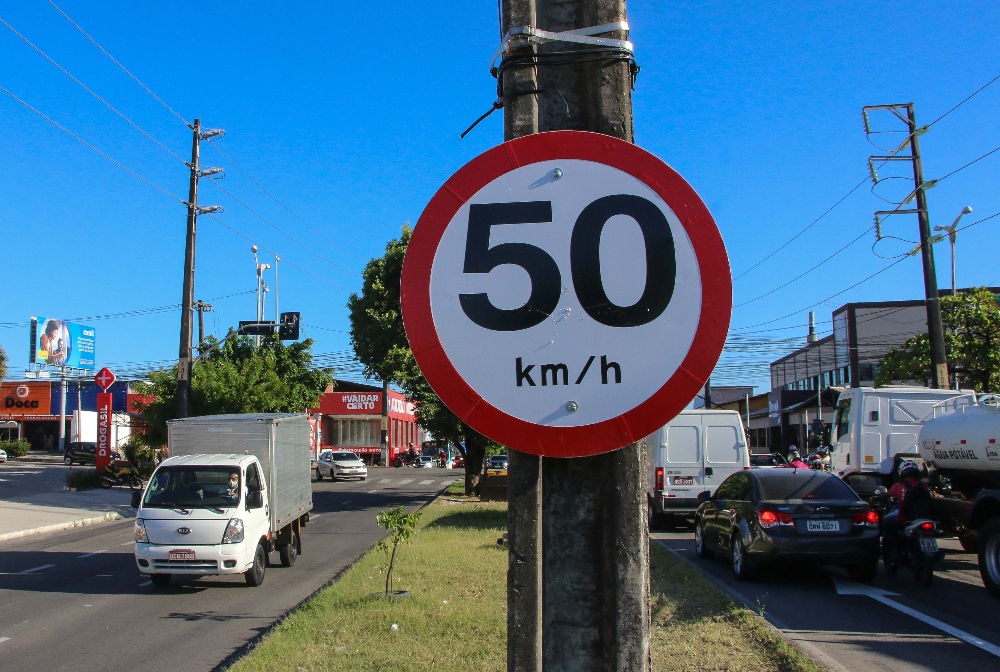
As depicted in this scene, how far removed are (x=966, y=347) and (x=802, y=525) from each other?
12325mm

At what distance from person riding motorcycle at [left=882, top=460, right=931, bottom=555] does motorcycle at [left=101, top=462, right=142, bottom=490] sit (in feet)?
99.7

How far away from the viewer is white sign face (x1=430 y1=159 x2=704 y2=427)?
7.23 feet

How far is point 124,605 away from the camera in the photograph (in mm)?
11805

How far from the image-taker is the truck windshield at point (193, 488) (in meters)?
13.3

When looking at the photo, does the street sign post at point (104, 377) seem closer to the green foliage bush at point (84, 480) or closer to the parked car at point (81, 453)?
the green foliage bush at point (84, 480)

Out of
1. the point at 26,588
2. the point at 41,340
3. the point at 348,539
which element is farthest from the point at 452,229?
the point at 41,340

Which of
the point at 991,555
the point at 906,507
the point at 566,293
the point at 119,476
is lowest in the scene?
the point at 119,476

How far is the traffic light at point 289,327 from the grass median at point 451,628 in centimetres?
2029

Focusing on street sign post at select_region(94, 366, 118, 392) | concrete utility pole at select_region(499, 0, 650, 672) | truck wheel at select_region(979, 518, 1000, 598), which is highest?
street sign post at select_region(94, 366, 118, 392)

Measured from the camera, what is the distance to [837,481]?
1312cm

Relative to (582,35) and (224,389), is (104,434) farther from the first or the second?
(582,35)

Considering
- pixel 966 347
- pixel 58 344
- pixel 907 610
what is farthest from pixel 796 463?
pixel 58 344

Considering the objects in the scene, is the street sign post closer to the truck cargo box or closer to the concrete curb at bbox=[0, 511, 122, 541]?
the concrete curb at bbox=[0, 511, 122, 541]

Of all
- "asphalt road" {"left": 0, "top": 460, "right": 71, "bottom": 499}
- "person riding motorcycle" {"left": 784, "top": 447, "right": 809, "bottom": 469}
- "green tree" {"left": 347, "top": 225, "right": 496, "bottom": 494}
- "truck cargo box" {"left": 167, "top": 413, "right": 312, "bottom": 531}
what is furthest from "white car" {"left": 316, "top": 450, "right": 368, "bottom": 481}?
"truck cargo box" {"left": 167, "top": 413, "right": 312, "bottom": 531}
